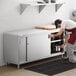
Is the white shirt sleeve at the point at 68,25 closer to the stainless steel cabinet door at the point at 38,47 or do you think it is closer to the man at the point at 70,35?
the man at the point at 70,35

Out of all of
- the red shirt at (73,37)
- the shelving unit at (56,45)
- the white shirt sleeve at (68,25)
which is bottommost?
the shelving unit at (56,45)

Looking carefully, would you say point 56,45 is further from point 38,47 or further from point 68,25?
point 68,25

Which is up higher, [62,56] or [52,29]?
[52,29]

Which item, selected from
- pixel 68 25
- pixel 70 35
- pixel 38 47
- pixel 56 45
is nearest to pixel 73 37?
pixel 70 35

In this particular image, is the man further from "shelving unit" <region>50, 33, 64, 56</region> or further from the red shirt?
"shelving unit" <region>50, 33, 64, 56</region>

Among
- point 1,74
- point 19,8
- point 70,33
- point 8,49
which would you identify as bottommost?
point 1,74

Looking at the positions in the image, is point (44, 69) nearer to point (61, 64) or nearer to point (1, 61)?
point (61, 64)

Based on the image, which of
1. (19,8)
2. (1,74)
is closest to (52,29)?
(19,8)

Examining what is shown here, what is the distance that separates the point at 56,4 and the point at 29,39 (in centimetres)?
162

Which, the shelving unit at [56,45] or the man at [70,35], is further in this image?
the shelving unit at [56,45]

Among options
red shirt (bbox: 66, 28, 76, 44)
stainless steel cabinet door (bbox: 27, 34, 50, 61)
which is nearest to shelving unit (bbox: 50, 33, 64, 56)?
stainless steel cabinet door (bbox: 27, 34, 50, 61)

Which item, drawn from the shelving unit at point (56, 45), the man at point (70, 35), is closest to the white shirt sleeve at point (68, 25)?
the man at point (70, 35)

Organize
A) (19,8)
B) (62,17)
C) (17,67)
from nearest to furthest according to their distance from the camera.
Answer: (17,67), (19,8), (62,17)

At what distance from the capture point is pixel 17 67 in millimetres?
5301
